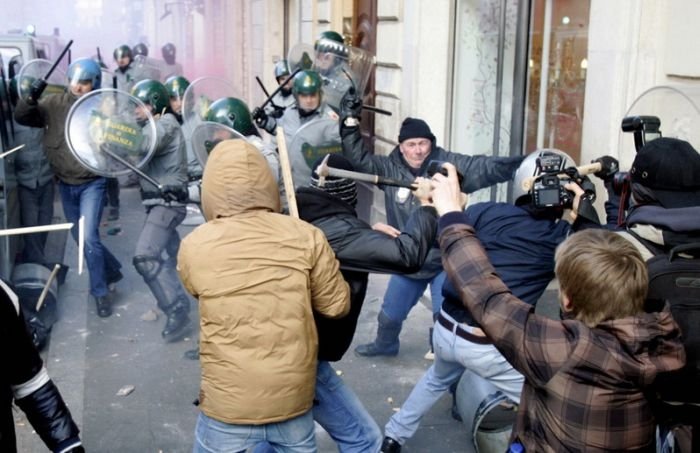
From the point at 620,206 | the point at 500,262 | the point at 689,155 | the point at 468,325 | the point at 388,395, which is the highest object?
the point at 689,155

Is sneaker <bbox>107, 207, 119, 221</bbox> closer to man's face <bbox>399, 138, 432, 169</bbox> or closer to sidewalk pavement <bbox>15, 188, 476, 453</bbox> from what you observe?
sidewalk pavement <bbox>15, 188, 476, 453</bbox>

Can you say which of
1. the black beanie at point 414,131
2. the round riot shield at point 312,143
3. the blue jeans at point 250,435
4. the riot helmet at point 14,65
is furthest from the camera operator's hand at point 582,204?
the riot helmet at point 14,65

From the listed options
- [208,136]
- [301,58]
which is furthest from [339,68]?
[208,136]

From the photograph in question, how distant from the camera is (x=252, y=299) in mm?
2793

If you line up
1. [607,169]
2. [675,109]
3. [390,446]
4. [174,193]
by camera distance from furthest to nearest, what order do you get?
[174,193] → [390,446] → [607,169] → [675,109]

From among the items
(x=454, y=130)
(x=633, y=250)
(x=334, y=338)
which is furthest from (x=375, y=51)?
(x=633, y=250)

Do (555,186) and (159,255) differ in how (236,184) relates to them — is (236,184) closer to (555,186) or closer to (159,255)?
(555,186)

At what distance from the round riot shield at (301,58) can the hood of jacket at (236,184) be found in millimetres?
5967

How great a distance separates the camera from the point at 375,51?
9336 mm

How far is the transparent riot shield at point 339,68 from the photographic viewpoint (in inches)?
327

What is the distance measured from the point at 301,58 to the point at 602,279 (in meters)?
7.08

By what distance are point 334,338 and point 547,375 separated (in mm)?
1129

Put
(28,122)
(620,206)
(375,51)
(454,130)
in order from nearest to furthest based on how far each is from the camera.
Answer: (620,206) < (28,122) < (454,130) < (375,51)

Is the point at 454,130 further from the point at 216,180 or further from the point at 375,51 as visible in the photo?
the point at 216,180
